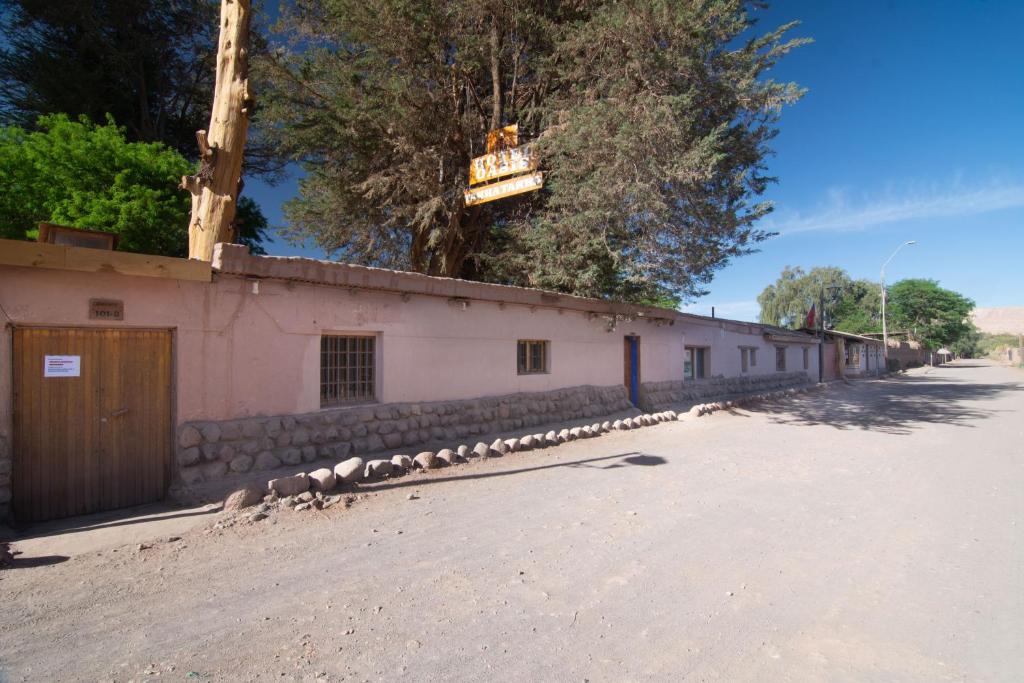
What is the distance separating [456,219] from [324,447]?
9.40 meters

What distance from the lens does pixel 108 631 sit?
3.54 m

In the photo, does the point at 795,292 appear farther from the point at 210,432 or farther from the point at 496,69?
the point at 210,432

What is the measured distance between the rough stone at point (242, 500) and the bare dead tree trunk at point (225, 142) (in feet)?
15.2

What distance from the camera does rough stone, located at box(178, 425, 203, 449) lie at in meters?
6.66

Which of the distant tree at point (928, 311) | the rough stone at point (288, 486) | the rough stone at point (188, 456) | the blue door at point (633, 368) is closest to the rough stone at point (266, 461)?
the rough stone at point (188, 456)

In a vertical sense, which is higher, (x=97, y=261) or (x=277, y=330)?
(x=97, y=261)

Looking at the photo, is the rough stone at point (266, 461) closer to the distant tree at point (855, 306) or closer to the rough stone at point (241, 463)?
the rough stone at point (241, 463)

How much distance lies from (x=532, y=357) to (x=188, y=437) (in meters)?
7.73

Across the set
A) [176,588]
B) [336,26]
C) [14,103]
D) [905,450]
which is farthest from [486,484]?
[14,103]

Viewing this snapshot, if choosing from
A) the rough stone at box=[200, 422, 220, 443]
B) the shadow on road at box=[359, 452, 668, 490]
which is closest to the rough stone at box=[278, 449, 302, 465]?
the rough stone at box=[200, 422, 220, 443]

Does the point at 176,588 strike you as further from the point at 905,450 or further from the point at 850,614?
the point at 905,450

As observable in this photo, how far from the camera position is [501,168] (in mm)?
14289

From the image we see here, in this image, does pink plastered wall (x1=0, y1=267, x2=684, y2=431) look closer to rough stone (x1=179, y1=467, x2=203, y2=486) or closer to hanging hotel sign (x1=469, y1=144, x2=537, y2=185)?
rough stone (x1=179, y1=467, x2=203, y2=486)

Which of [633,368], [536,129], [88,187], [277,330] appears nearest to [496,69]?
[536,129]
